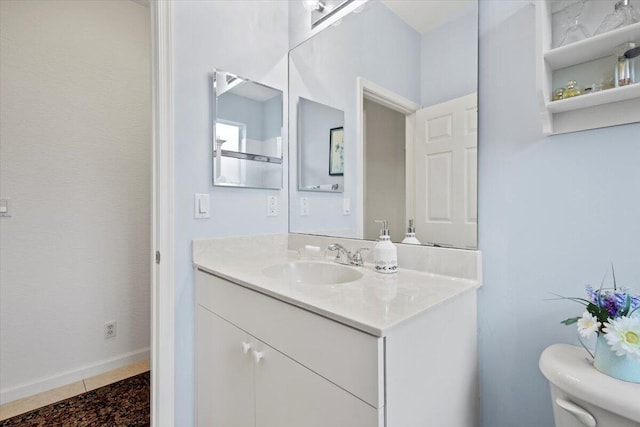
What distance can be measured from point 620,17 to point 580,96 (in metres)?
0.23

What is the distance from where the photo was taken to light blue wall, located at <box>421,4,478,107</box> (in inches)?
41.6

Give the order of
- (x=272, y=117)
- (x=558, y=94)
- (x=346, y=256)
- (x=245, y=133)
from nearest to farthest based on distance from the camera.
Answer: (x=558, y=94), (x=346, y=256), (x=245, y=133), (x=272, y=117)

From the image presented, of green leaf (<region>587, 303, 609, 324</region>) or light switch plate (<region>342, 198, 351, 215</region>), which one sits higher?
light switch plate (<region>342, 198, 351, 215</region>)

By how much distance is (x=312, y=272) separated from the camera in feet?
4.56

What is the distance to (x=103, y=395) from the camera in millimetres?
1811

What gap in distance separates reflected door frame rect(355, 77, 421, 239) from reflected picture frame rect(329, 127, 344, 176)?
4.1 inches

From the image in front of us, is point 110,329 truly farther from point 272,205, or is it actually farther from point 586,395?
point 586,395

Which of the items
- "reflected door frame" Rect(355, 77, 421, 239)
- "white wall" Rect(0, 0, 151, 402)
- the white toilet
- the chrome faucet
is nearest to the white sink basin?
the chrome faucet

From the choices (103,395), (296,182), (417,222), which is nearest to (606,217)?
(417,222)

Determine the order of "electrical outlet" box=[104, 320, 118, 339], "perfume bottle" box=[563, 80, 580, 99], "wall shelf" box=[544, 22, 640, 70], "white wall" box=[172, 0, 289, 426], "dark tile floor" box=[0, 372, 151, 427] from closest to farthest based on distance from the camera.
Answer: "wall shelf" box=[544, 22, 640, 70] → "perfume bottle" box=[563, 80, 580, 99] → "white wall" box=[172, 0, 289, 426] → "dark tile floor" box=[0, 372, 151, 427] → "electrical outlet" box=[104, 320, 118, 339]

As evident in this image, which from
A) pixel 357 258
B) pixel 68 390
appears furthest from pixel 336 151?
pixel 68 390

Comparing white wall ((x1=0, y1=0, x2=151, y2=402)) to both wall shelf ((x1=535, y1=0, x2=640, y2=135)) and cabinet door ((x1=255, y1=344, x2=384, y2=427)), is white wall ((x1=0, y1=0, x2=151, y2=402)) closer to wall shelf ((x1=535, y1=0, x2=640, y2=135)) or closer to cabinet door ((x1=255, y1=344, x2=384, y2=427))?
cabinet door ((x1=255, y1=344, x2=384, y2=427))

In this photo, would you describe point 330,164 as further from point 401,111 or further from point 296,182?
point 401,111

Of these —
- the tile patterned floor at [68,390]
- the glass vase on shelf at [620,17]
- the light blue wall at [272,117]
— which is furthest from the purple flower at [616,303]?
the tile patterned floor at [68,390]
